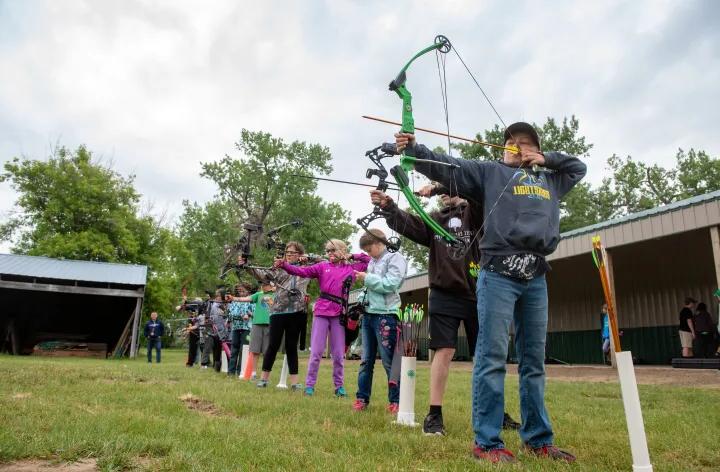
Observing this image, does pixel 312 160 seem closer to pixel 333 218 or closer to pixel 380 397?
pixel 333 218

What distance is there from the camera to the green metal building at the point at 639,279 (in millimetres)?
12383

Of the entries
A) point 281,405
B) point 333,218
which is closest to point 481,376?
point 281,405

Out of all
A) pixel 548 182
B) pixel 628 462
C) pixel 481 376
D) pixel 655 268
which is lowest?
pixel 628 462

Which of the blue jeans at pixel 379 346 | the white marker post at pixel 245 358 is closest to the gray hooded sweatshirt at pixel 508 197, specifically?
the blue jeans at pixel 379 346

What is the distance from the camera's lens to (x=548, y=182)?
144 inches

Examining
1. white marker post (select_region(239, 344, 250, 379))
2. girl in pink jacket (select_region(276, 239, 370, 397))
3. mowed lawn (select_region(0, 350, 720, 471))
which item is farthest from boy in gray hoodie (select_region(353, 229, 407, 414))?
white marker post (select_region(239, 344, 250, 379))

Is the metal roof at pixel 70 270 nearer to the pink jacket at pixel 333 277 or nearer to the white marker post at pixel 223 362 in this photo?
the white marker post at pixel 223 362

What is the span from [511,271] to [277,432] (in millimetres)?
1941

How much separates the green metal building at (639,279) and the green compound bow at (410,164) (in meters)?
9.01

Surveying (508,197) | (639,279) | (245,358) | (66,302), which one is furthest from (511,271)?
(66,302)

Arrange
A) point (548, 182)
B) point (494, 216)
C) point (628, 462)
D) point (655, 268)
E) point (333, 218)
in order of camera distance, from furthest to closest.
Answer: point (333, 218)
point (655, 268)
point (548, 182)
point (494, 216)
point (628, 462)

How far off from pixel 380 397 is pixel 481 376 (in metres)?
3.69

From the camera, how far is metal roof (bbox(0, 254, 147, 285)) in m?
22.4

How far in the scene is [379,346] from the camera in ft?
18.3
